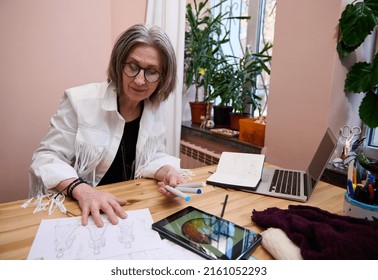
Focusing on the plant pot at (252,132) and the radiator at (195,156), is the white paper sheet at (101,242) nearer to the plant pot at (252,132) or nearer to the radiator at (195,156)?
the plant pot at (252,132)

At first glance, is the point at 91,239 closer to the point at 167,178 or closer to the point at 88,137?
the point at 167,178

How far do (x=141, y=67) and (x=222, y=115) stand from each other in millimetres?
1234

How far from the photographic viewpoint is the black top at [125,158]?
49.6 inches

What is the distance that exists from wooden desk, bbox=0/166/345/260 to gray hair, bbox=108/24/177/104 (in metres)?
0.45

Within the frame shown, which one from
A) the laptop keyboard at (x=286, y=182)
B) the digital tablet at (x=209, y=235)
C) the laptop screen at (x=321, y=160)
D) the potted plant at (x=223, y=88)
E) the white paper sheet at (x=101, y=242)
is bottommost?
the white paper sheet at (x=101, y=242)

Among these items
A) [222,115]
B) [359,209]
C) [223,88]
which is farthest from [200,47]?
[359,209]

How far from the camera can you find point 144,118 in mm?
1282

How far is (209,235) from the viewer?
2.20ft

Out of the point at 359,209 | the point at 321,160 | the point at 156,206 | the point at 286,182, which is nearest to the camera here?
the point at 359,209

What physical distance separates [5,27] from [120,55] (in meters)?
0.83

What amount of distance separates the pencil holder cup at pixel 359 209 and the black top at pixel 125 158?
86 cm

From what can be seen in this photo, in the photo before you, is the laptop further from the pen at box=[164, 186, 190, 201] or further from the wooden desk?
the pen at box=[164, 186, 190, 201]

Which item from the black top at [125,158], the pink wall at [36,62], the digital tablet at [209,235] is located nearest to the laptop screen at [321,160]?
the digital tablet at [209,235]
